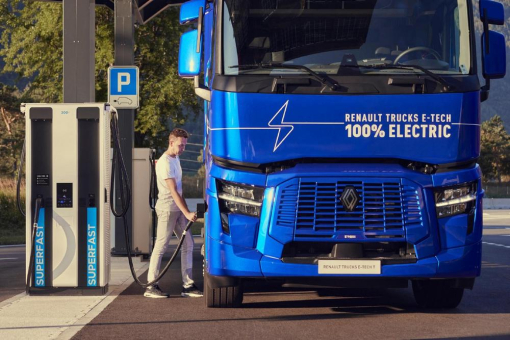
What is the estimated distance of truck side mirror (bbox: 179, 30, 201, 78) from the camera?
10406mm

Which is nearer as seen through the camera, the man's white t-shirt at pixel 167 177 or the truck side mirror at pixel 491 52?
the truck side mirror at pixel 491 52

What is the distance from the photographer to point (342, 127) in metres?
9.58

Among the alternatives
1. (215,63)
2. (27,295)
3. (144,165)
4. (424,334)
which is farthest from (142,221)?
(424,334)

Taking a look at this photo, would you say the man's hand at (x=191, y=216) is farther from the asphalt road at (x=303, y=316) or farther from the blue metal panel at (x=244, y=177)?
the blue metal panel at (x=244, y=177)

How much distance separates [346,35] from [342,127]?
93cm

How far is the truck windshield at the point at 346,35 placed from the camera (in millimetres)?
9750

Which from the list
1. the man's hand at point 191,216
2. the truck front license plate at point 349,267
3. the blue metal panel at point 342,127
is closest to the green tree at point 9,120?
the man's hand at point 191,216

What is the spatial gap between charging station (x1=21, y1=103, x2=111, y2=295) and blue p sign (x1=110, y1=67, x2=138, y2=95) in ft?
16.8

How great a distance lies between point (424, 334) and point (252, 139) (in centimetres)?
232

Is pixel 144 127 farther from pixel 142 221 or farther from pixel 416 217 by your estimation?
pixel 416 217

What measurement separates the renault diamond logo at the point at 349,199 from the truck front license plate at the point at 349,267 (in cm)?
48

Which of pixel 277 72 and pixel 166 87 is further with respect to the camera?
pixel 166 87

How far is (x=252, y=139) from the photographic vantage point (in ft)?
31.2

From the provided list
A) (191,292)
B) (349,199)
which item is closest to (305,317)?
(349,199)
